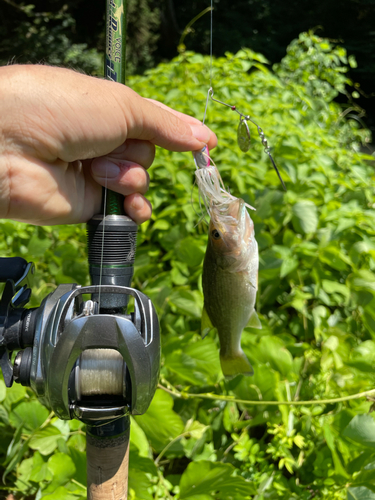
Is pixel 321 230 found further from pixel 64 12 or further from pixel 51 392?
pixel 64 12

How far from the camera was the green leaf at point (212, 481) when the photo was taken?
3.84 ft

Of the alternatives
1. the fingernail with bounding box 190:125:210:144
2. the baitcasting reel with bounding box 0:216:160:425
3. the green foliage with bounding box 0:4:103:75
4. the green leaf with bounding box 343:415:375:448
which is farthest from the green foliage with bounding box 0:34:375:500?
the green foliage with bounding box 0:4:103:75

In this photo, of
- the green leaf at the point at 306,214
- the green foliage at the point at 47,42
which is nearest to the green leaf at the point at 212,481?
the green leaf at the point at 306,214

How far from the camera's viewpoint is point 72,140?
0.90 m

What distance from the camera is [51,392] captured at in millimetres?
728

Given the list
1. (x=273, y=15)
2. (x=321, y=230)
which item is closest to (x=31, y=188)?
(x=321, y=230)

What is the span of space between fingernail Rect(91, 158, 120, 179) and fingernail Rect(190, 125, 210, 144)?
0.22m

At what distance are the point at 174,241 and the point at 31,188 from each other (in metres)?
1.13

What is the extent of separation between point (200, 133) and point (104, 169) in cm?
27

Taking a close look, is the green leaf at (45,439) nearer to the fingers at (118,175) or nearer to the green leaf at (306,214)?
the fingers at (118,175)

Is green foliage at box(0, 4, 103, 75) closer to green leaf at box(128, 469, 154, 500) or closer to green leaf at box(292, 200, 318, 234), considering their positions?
green leaf at box(292, 200, 318, 234)

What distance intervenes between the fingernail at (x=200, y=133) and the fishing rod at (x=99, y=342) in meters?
0.22

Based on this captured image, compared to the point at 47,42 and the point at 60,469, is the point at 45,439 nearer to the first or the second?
the point at 60,469

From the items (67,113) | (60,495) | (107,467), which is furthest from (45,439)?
(67,113)
